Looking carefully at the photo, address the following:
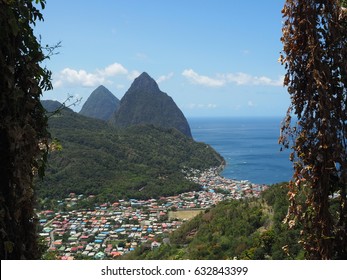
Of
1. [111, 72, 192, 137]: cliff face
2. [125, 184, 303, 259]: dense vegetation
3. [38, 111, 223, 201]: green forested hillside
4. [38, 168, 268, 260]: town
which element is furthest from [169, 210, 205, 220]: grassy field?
[111, 72, 192, 137]: cliff face

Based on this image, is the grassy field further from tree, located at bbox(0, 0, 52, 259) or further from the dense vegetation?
tree, located at bbox(0, 0, 52, 259)

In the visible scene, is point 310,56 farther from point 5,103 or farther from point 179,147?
point 179,147

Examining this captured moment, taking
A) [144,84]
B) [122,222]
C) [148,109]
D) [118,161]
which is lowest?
[122,222]

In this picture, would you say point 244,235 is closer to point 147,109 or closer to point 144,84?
point 147,109

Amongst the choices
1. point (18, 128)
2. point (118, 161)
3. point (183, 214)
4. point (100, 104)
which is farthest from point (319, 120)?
point (100, 104)

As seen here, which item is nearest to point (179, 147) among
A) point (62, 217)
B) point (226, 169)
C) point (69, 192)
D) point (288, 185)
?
point (226, 169)

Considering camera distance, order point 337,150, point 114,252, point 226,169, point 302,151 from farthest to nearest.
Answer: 1. point 226,169
2. point 114,252
3. point 302,151
4. point 337,150
